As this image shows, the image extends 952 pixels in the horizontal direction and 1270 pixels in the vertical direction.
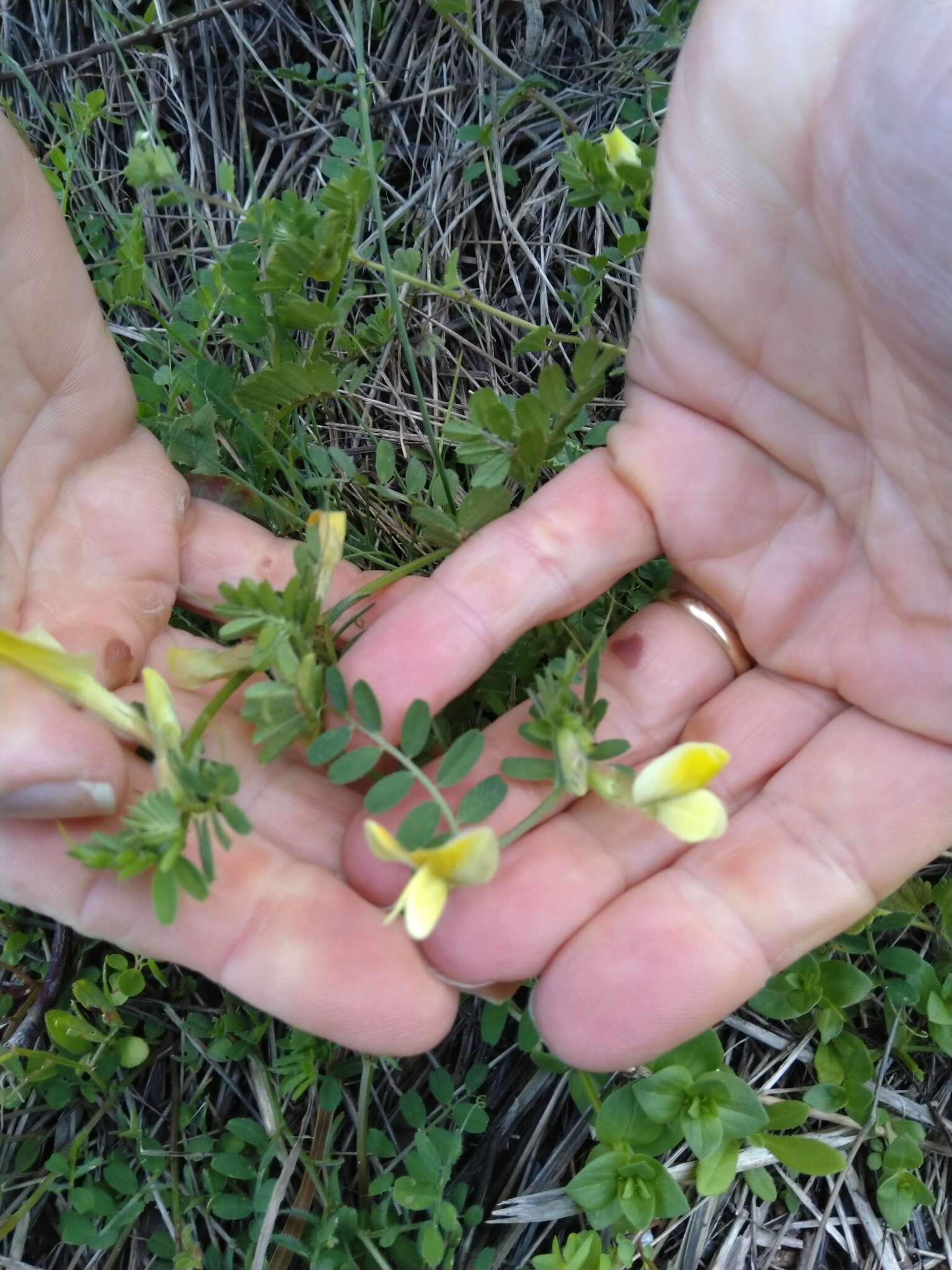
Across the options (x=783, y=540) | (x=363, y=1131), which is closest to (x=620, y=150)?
(x=783, y=540)

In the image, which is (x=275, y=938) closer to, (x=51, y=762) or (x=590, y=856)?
(x=51, y=762)

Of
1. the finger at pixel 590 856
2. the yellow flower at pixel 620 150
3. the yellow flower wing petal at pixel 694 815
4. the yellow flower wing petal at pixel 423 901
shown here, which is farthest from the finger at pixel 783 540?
the yellow flower wing petal at pixel 423 901

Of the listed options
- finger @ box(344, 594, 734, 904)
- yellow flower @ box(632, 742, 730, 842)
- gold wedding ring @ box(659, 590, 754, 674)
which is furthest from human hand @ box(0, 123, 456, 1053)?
gold wedding ring @ box(659, 590, 754, 674)

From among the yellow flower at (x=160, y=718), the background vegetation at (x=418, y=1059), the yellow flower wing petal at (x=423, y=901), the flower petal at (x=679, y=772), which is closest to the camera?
the yellow flower wing petal at (x=423, y=901)

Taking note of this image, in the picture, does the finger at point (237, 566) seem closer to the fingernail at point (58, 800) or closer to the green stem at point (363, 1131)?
the fingernail at point (58, 800)

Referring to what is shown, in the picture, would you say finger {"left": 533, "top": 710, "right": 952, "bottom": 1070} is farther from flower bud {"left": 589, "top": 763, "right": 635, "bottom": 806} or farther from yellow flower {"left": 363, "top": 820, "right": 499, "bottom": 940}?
yellow flower {"left": 363, "top": 820, "right": 499, "bottom": 940}

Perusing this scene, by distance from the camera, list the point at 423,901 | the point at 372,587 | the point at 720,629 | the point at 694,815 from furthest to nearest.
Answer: the point at 720,629, the point at 372,587, the point at 694,815, the point at 423,901
